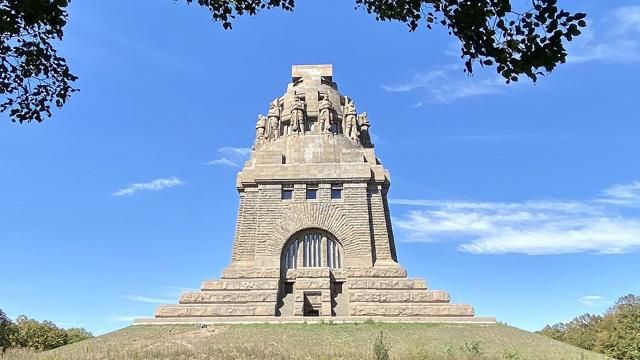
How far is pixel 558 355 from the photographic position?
58.4 feet

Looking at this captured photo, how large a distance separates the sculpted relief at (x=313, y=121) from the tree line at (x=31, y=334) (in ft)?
73.1

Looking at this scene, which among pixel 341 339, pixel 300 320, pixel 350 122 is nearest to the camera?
pixel 341 339

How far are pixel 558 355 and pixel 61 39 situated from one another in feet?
58.3

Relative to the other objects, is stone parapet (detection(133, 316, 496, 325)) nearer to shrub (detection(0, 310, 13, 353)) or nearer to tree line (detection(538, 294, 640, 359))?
tree line (detection(538, 294, 640, 359))

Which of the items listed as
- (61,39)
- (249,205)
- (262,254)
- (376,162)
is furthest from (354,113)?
(61,39)

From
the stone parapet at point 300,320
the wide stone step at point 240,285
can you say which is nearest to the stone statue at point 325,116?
the wide stone step at point 240,285

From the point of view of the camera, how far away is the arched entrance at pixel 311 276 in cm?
2711

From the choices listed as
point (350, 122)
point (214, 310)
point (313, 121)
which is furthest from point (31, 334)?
point (350, 122)

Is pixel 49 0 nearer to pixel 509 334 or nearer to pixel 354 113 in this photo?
pixel 509 334

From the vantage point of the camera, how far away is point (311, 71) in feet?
132

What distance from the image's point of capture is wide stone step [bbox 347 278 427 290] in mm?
27406

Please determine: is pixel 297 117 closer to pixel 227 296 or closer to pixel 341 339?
pixel 227 296

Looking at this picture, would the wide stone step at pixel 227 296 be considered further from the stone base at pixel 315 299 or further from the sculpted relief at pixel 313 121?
the sculpted relief at pixel 313 121

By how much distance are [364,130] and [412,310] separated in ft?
49.8
